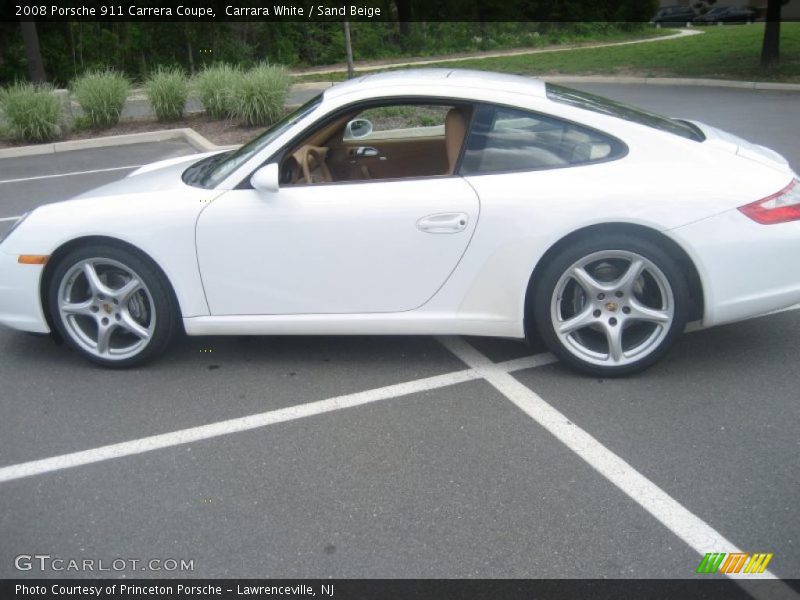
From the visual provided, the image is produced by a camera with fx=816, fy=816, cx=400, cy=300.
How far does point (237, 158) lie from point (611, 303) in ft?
6.94

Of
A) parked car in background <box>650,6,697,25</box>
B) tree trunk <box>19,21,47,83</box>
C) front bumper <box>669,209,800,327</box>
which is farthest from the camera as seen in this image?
parked car in background <box>650,6,697,25</box>

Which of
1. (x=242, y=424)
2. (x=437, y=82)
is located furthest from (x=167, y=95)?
(x=242, y=424)

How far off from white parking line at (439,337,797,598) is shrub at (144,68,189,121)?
11.0 m

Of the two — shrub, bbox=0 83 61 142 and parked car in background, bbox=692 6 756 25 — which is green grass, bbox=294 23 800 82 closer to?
shrub, bbox=0 83 61 142

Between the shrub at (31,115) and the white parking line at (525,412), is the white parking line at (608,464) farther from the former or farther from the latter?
the shrub at (31,115)

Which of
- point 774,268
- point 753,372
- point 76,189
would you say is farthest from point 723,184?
point 76,189

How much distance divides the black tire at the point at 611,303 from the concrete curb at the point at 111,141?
9.17m

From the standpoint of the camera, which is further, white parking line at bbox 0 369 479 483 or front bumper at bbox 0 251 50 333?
front bumper at bbox 0 251 50 333

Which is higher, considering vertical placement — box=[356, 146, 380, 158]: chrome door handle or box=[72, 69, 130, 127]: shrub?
box=[356, 146, 380, 158]: chrome door handle

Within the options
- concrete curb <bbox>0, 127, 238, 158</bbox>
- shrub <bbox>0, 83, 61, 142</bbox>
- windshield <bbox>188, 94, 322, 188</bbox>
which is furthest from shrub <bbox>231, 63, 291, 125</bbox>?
windshield <bbox>188, 94, 322, 188</bbox>

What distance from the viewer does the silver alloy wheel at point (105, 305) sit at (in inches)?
167

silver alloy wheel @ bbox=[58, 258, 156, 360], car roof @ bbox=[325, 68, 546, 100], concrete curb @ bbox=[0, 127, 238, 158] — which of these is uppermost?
car roof @ bbox=[325, 68, 546, 100]

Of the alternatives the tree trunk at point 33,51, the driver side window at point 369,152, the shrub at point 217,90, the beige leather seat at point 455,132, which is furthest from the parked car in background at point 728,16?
the beige leather seat at point 455,132

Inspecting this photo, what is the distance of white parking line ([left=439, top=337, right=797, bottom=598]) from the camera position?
2869 mm
